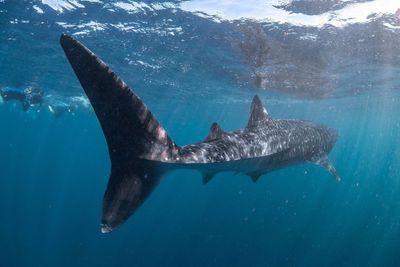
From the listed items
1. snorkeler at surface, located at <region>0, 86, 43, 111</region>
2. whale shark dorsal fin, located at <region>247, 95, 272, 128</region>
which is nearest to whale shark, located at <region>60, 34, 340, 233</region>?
whale shark dorsal fin, located at <region>247, 95, 272, 128</region>

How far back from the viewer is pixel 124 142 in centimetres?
470

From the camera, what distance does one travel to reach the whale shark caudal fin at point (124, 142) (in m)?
4.35

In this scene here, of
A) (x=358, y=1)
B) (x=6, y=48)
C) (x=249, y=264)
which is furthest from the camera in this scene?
(x=249, y=264)

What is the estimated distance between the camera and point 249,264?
24.4 m

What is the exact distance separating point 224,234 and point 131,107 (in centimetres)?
2529

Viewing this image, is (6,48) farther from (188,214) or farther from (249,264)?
(188,214)

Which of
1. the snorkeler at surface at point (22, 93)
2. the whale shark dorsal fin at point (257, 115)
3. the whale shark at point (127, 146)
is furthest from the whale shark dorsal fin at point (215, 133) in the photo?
the snorkeler at surface at point (22, 93)

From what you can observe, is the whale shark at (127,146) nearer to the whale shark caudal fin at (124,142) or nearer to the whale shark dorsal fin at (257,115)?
the whale shark caudal fin at (124,142)

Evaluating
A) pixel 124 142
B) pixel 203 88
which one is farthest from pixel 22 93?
pixel 124 142

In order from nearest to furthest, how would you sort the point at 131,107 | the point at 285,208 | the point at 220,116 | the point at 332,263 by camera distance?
the point at 131,107 < the point at 332,263 < the point at 285,208 < the point at 220,116

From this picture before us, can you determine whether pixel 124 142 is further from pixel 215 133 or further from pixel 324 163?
pixel 324 163

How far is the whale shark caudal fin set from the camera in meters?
4.35

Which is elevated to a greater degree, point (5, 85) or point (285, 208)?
point (5, 85)

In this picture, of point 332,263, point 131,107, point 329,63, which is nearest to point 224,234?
point 332,263
